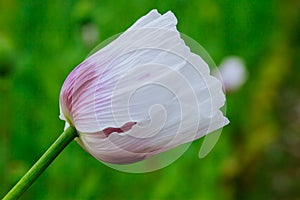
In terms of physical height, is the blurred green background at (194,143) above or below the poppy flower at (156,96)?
below

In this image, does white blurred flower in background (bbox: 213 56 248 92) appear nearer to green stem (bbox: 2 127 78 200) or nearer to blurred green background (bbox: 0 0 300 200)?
blurred green background (bbox: 0 0 300 200)

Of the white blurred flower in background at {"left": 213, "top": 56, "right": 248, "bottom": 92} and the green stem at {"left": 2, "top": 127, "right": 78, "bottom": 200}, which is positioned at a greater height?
the green stem at {"left": 2, "top": 127, "right": 78, "bottom": 200}

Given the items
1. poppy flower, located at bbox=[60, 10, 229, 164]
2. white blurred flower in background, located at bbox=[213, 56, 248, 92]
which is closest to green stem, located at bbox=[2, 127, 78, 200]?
poppy flower, located at bbox=[60, 10, 229, 164]

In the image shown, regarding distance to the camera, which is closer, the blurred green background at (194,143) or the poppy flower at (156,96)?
the poppy flower at (156,96)

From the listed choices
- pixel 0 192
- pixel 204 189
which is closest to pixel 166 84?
pixel 0 192

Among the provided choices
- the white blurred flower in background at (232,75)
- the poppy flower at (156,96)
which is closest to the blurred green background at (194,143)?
the white blurred flower in background at (232,75)

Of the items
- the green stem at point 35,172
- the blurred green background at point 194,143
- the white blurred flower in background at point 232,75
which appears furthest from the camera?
the white blurred flower in background at point 232,75

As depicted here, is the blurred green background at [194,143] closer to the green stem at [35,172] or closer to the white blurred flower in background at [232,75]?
the white blurred flower in background at [232,75]
